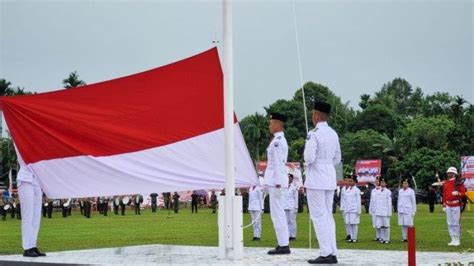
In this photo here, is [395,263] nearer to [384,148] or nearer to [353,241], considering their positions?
[353,241]

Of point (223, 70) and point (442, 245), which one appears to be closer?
point (223, 70)

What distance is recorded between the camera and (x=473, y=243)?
781 inches

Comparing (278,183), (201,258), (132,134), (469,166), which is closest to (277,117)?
(278,183)

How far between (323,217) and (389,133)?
3100 inches

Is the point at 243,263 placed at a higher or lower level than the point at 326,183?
lower

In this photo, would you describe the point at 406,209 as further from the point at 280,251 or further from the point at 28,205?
the point at 28,205

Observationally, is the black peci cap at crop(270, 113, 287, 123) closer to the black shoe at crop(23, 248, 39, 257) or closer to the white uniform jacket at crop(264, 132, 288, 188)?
the white uniform jacket at crop(264, 132, 288, 188)

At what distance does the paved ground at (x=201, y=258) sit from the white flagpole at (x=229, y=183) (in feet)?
0.92

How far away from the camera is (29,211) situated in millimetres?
12820

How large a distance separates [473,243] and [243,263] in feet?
34.4

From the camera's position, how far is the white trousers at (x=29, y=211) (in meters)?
12.8

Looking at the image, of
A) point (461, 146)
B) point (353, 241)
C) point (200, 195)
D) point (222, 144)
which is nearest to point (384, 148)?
point (461, 146)

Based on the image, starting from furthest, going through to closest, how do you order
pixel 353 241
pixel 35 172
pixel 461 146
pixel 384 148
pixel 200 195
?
1. pixel 384 148
2. pixel 461 146
3. pixel 200 195
4. pixel 353 241
5. pixel 35 172

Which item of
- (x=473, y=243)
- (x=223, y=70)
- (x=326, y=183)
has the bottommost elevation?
(x=473, y=243)
